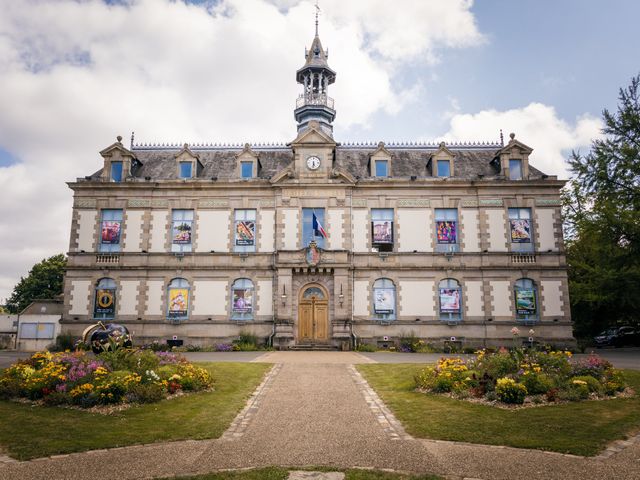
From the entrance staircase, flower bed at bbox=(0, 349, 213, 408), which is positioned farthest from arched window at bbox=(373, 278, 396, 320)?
flower bed at bbox=(0, 349, 213, 408)

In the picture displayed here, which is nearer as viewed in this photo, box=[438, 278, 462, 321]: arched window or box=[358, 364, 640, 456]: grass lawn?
box=[358, 364, 640, 456]: grass lawn

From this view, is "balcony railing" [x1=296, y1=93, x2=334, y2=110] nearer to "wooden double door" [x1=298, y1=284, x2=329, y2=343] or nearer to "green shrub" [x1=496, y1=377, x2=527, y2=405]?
"wooden double door" [x1=298, y1=284, x2=329, y2=343]

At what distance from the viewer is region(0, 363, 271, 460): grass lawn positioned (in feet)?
28.1

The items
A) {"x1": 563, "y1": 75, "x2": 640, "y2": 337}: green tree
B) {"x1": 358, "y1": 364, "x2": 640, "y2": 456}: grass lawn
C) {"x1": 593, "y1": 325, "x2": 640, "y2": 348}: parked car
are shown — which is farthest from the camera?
{"x1": 593, "y1": 325, "x2": 640, "y2": 348}: parked car

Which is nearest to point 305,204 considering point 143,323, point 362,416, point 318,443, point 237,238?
point 237,238

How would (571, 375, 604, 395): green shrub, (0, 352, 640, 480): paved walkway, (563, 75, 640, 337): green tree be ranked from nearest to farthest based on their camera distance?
1. (0, 352, 640, 480): paved walkway
2. (571, 375, 604, 395): green shrub
3. (563, 75, 640, 337): green tree

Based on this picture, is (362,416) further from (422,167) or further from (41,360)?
(422,167)

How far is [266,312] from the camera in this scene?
2903 cm

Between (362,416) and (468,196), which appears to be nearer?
(362,416)

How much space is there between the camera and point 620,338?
3484 centimetres

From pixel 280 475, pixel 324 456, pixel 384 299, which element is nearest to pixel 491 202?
pixel 384 299

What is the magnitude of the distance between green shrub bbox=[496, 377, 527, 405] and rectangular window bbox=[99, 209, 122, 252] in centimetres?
2512

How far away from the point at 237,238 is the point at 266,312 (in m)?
4.95

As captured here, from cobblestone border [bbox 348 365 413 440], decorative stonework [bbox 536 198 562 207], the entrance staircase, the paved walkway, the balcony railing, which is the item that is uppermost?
the balcony railing
